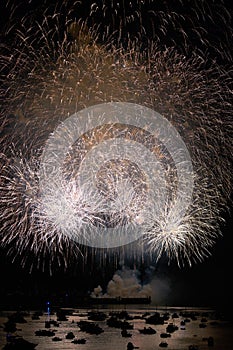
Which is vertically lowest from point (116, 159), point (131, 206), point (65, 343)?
point (65, 343)

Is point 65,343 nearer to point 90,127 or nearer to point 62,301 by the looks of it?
point 90,127

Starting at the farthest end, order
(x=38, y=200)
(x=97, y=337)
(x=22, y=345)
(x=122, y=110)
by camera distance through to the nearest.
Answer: (x=97, y=337)
(x=22, y=345)
(x=38, y=200)
(x=122, y=110)

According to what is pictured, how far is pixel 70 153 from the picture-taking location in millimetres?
20812

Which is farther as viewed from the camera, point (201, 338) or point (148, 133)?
point (201, 338)

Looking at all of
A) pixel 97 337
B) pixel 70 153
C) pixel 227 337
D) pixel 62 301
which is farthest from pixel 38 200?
pixel 62 301

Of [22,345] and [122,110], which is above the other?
[122,110]

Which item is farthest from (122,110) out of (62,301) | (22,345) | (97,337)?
(62,301)

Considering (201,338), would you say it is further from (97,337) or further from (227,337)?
(97,337)

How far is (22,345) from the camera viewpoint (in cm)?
4825

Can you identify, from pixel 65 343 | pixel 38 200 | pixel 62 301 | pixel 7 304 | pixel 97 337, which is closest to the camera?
pixel 38 200

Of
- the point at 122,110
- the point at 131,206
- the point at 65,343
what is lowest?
the point at 65,343

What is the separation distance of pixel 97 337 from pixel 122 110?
51847mm

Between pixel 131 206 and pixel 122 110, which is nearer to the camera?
pixel 122 110

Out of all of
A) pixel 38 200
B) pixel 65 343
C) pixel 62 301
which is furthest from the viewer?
pixel 62 301
